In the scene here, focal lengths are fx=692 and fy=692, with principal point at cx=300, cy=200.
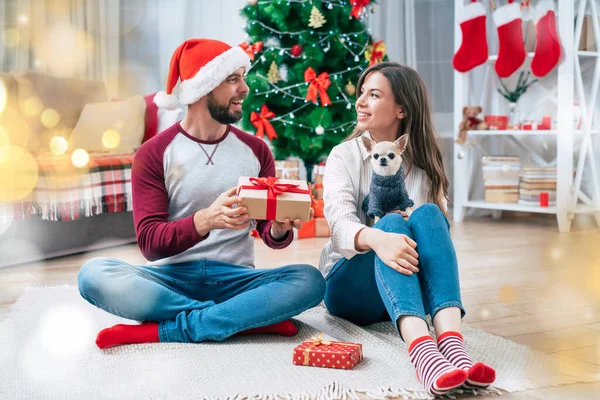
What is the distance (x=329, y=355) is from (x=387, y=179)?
16.7 inches

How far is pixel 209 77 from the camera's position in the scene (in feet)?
5.71

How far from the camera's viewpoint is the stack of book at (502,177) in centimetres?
409

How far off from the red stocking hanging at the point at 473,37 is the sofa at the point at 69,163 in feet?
5.63

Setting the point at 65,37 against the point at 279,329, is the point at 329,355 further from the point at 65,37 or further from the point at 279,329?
the point at 65,37

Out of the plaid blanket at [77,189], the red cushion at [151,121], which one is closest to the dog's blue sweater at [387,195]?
the plaid blanket at [77,189]

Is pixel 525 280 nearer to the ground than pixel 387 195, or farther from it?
nearer to the ground

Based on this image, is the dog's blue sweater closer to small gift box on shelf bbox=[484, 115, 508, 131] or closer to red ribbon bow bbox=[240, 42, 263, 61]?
red ribbon bow bbox=[240, 42, 263, 61]

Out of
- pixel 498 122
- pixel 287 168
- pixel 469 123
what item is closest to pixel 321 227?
pixel 287 168

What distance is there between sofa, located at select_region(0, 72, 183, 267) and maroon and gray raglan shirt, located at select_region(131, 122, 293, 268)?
1.46 m

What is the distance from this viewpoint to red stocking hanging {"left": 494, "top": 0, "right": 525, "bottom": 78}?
395 cm

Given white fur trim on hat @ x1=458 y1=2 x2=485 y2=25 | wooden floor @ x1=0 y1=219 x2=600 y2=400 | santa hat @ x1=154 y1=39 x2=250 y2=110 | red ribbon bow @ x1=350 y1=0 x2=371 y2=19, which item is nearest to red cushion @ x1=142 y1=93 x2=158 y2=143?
wooden floor @ x1=0 y1=219 x2=600 y2=400

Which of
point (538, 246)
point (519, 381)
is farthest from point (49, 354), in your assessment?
point (538, 246)

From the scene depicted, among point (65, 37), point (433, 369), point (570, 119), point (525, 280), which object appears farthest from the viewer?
point (65, 37)

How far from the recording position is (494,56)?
13.4 ft
